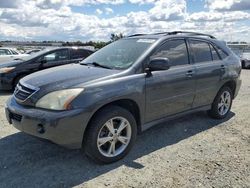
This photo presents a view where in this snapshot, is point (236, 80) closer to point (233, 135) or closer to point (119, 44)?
point (233, 135)

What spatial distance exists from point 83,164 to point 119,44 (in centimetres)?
225

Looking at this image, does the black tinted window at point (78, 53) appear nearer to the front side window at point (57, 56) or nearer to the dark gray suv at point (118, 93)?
the front side window at point (57, 56)

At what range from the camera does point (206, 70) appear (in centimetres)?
569

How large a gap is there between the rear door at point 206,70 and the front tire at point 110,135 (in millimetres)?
1701

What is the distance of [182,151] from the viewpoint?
4.72m

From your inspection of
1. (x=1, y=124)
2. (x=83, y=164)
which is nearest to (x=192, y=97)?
(x=83, y=164)

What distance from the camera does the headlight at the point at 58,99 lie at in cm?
381

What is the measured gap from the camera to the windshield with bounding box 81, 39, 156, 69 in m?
4.74

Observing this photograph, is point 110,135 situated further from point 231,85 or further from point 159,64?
point 231,85

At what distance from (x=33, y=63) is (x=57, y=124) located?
6671mm

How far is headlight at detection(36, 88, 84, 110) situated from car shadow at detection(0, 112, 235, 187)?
54 centimetres

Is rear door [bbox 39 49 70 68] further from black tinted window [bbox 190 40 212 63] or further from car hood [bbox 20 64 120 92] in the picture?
black tinted window [bbox 190 40 212 63]

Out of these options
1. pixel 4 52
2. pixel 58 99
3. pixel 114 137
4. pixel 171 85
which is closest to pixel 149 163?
pixel 114 137

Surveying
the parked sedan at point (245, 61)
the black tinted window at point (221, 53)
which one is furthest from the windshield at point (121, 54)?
the parked sedan at point (245, 61)
